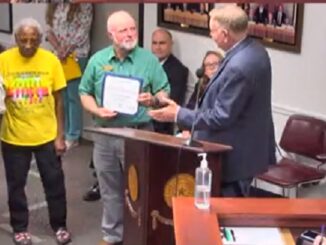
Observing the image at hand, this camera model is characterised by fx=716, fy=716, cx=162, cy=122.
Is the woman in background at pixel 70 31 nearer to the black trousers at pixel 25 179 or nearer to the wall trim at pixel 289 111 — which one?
the black trousers at pixel 25 179

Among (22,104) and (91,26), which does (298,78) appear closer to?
(22,104)

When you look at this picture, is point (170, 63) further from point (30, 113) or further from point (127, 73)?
point (30, 113)

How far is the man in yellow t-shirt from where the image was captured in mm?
4516

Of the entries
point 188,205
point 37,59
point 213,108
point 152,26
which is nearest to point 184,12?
point 152,26

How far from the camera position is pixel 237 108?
3.62 metres

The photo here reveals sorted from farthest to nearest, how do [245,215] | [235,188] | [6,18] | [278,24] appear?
[6,18] → [278,24] → [235,188] → [245,215]

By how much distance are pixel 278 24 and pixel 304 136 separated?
0.86 m

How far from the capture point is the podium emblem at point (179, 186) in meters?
3.81

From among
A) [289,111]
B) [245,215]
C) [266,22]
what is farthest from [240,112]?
[266,22]

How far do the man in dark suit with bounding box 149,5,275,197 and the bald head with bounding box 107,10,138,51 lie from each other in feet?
2.23

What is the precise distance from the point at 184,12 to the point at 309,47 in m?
1.37

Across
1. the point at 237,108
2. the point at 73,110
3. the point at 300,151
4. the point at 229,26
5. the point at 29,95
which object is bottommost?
the point at 73,110

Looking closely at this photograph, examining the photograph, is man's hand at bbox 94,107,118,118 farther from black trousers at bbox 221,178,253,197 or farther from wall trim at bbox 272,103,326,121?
wall trim at bbox 272,103,326,121

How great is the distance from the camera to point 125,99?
170 inches
